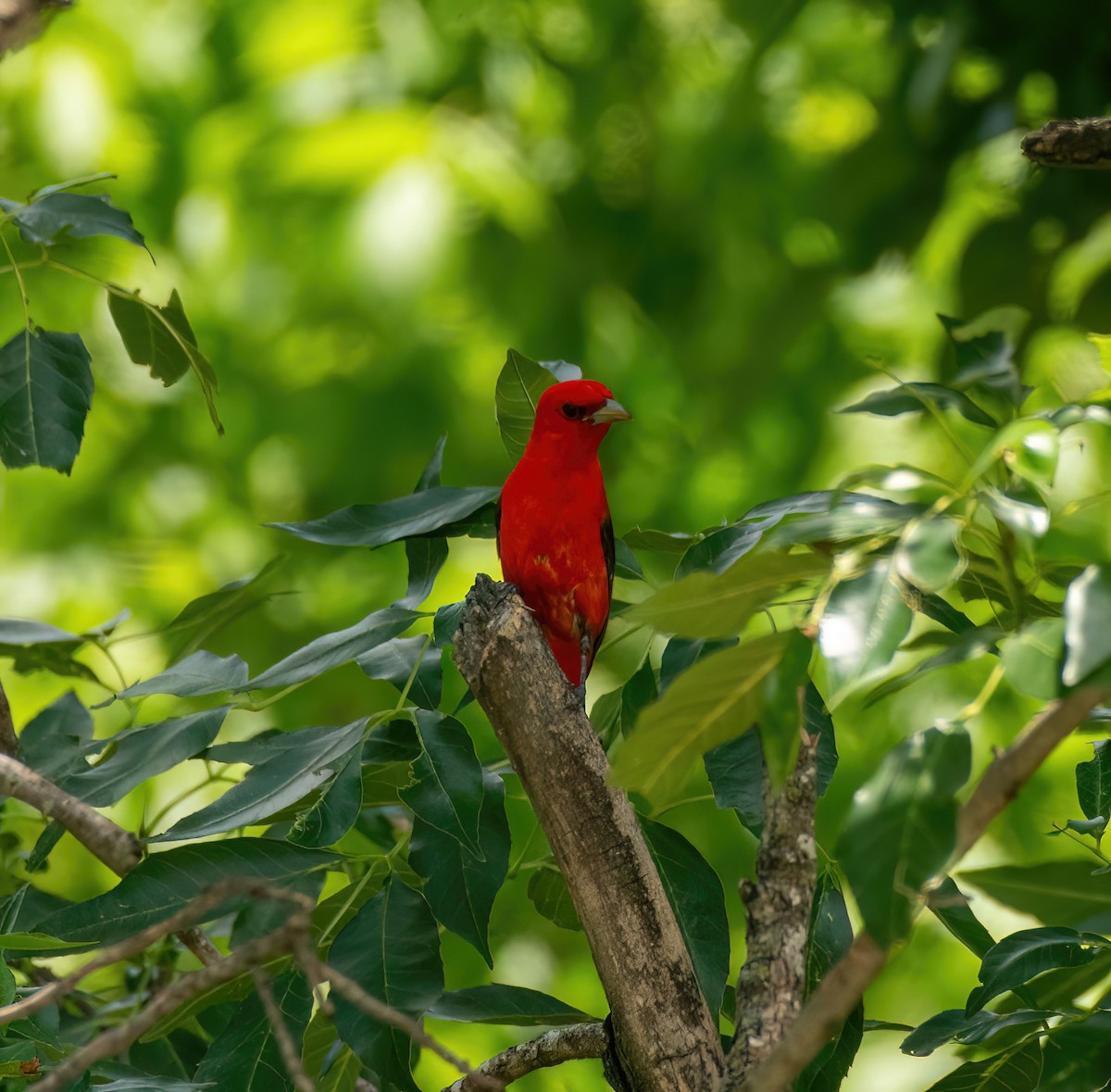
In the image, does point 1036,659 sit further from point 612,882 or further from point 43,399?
point 43,399

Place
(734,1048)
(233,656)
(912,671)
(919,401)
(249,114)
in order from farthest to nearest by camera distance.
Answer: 1. (249,114)
2. (233,656)
3. (919,401)
4. (734,1048)
5. (912,671)

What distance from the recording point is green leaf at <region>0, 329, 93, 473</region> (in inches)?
39.2

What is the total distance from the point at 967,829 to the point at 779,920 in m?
0.20

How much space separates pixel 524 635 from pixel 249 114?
2.35 meters

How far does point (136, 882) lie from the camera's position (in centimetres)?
80

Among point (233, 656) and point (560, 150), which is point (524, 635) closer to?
point (233, 656)

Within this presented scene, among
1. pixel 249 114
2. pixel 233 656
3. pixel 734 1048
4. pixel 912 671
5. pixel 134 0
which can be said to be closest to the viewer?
pixel 912 671

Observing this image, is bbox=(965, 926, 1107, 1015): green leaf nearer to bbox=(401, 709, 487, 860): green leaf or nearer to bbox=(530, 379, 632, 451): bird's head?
bbox=(401, 709, 487, 860): green leaf

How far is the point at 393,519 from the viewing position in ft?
3.34

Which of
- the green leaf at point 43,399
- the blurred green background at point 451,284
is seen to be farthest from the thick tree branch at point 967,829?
the blurred green background at point 451,284

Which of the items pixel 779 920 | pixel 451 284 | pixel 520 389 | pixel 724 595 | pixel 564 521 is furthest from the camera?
pixel 451 284

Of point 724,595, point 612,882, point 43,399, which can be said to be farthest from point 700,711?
point 43,399

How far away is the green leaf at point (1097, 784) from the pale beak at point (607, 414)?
0.70 m

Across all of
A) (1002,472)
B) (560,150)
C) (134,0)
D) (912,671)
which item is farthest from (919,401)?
(134,0)
